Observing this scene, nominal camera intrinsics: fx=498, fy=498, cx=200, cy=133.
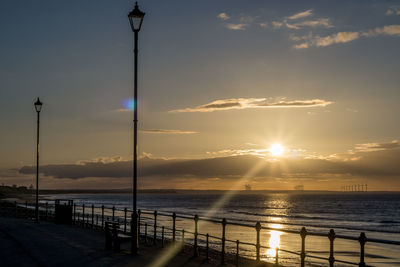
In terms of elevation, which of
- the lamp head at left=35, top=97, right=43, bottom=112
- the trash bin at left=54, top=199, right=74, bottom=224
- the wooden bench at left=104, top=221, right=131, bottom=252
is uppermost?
the lamp head at left=35, top=97, right=43, bottom=112

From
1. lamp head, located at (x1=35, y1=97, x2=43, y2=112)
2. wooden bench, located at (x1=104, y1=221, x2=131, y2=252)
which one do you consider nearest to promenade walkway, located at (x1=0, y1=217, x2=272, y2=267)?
wooden bench, located at (x1=104, y1=221, x2=131, y2=252)

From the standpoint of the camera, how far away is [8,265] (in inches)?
537

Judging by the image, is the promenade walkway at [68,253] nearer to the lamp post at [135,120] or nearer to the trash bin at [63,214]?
the lamp post at [135,120]

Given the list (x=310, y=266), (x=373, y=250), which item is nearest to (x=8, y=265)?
(x=310, y=266)

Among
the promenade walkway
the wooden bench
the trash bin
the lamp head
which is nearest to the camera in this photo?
the promenade walkway

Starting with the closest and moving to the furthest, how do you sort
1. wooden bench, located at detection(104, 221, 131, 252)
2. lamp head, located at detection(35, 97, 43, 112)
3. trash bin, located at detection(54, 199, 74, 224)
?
wooden bench, located at detection(104, 221, 131, 252) < trash bin, located at detection(54, 199, 74, 224) < lamp head, located at detection(35, 97, 43, 112)

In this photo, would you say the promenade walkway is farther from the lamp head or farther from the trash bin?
the lamp head

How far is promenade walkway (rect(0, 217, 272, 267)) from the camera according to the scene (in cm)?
1412

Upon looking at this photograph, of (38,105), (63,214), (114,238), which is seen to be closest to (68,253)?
(114,238)

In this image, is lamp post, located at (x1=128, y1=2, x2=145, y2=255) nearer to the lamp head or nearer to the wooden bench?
the wooden bench

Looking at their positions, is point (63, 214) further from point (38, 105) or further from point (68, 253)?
point (68, 253)

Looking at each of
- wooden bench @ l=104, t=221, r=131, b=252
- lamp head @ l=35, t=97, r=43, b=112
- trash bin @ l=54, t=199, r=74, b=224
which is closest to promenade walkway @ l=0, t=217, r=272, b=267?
wooden bench @ l=104, t=221, r=131, b=252

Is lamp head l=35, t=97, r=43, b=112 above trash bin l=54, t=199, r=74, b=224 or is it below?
above

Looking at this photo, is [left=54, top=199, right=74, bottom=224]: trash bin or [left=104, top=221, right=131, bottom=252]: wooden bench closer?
[left=104, top=221, right=131, bottom=252]: wooden bench
